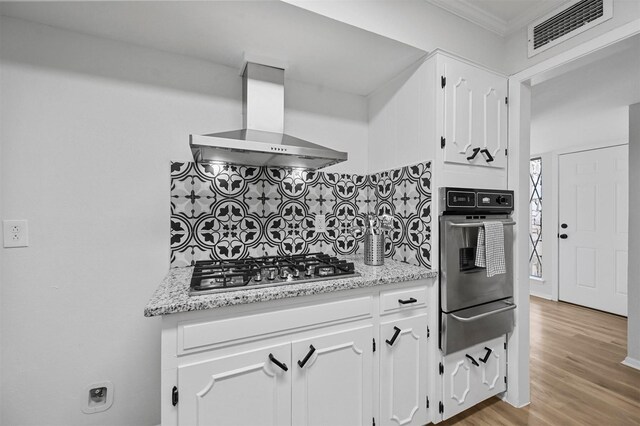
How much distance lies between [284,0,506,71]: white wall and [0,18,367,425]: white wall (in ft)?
2.95

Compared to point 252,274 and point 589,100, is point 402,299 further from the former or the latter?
point 589,100

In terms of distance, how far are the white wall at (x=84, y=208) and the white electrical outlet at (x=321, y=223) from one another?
0.91 m

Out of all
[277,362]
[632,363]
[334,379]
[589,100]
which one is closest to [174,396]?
[277,362]

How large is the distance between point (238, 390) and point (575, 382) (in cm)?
237

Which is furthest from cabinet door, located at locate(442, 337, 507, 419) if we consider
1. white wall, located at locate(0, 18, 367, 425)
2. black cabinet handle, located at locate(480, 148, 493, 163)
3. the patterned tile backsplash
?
white wall, located at locate(0, 18, 367, 425)

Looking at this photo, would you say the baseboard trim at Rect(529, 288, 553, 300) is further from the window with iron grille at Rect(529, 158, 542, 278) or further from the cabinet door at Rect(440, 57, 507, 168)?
the cabinet door at Rect(440, 57, 507, 168)

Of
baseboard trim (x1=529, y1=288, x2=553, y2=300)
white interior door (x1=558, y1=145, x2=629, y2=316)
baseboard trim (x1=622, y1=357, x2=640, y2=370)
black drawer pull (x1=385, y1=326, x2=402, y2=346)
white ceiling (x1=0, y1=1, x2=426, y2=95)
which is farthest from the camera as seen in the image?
baseboard trim (x1=529, y1=288, x2=553, y2=300)

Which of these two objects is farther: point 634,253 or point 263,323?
point 634,253

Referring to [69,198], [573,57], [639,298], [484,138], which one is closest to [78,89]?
[69,198]

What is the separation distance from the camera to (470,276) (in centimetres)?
158

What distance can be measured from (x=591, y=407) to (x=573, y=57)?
6.83 feet

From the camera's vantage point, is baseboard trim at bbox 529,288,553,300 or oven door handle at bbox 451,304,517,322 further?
baseboard trim at bbox 529,288,553,300

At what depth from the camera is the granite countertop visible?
96 centimetres

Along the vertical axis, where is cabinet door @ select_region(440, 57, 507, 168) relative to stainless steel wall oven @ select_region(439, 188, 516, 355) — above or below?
above
